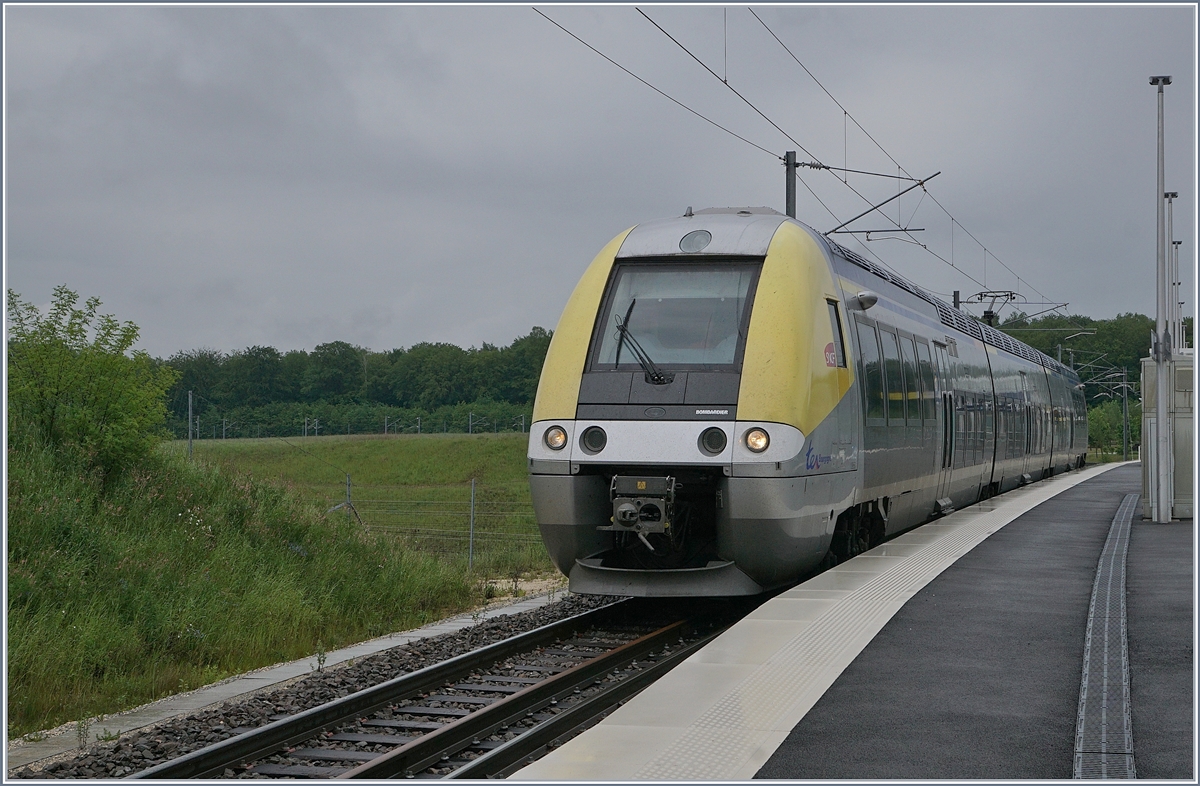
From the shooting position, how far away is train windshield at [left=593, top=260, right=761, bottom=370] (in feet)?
34.6

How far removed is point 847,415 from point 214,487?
8635 millimetres

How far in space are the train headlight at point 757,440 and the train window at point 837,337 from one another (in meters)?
1.67

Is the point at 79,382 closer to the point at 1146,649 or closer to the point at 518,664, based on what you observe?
→ the point at 518,664

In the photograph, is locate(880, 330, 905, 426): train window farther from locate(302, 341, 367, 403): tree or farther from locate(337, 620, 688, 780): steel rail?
locate(302, 341, 367, 403): tree

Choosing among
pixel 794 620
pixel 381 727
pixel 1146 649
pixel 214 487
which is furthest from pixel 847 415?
pixel 214 487

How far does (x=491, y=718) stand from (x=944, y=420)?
10.7 meters

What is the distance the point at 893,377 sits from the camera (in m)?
13.7

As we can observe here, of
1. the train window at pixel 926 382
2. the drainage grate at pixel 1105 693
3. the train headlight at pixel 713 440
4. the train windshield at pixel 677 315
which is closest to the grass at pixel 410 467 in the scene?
the train window at pixel 926 382

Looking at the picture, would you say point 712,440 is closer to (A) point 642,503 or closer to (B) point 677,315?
(A) point 642,503

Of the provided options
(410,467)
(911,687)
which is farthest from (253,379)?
(911,687)

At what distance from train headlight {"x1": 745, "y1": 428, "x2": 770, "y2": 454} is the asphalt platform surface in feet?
5.78

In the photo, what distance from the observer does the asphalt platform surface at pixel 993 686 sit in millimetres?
5539

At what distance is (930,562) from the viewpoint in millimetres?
11945

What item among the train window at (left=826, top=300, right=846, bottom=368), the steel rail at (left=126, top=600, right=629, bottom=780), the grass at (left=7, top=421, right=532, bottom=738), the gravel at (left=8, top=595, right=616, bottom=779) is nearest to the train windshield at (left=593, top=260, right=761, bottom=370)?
the train window at (left=826, top=300, right=846, bottom=368)
